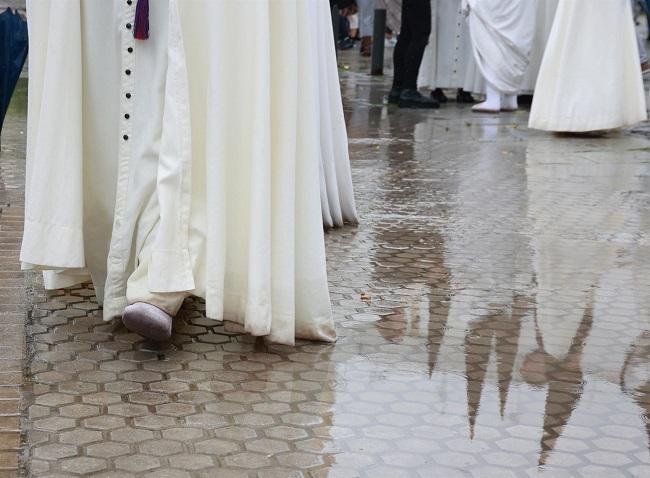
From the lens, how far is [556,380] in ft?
11.9

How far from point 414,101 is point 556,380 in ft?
27.9

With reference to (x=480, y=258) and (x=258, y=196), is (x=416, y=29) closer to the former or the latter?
(x=480, y=258)

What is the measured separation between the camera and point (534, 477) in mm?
2891

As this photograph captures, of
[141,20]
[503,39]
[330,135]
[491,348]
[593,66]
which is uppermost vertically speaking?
[141,20]

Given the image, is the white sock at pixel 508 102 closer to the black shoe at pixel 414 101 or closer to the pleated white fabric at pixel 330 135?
the black shoe at pixel 414 101

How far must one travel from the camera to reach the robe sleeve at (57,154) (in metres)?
3.73

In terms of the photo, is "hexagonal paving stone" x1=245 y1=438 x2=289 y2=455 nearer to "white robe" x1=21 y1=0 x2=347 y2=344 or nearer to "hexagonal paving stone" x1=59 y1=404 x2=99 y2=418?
"hexagonal paving stone" x1=59 y1=404 x2=99 y2=418

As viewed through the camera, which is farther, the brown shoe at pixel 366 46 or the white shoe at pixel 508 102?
the brown shoe at pixel 366 46

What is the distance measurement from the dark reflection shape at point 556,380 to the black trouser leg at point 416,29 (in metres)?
7.23

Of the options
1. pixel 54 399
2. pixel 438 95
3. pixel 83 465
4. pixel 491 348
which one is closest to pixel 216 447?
pixel 83 465

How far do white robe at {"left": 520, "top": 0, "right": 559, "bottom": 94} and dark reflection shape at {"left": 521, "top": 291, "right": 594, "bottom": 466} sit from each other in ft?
27.4

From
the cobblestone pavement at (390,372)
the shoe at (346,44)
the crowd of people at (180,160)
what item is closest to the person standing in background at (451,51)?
the cobblestone pavement at (390,372)

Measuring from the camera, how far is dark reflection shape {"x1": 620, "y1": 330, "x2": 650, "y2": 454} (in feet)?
11.4

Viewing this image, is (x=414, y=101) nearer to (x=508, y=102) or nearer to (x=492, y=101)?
(x=492, y=101)
